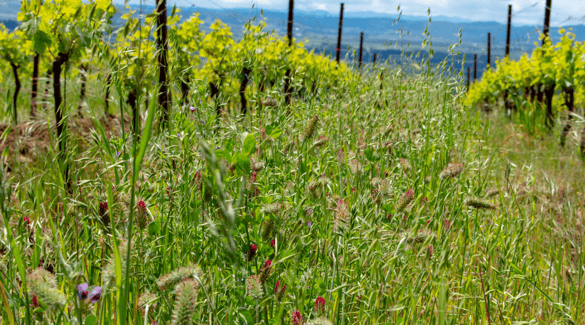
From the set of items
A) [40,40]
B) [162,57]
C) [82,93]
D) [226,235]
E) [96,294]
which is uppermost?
[40,40]

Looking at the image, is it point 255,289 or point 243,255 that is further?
point 243,255

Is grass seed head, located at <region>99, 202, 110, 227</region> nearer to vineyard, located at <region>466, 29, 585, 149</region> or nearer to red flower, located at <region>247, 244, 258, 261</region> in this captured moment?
red flower, located at <region>247, 244, 258, 261</region>

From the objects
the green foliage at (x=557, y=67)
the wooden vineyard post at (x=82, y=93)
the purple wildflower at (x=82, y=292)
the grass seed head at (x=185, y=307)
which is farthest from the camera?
the green foliage at (x=557, y=67)

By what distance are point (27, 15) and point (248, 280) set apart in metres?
2.56

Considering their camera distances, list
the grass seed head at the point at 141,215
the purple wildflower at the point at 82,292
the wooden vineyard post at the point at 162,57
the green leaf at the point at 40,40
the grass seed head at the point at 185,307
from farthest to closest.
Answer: the green leaf at the point at 40,40 < the wooden vineyard post at the point at 162,57 < the grass seed head at the point at 141,215 < the purple wildflower at the point at 82,292 < the grass seed head at the point at 185,307

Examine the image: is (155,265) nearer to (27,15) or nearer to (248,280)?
(248,280)

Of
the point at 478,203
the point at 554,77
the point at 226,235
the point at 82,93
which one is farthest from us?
the point at 554,77

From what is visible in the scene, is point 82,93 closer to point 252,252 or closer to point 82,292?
point 252,252

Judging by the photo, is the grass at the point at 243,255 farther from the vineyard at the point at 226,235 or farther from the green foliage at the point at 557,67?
the green foliage at the point at 557,67

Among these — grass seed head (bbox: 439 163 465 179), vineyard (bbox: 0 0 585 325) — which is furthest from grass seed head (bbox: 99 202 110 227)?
grass seed head (bbox: 439 163 465 179)

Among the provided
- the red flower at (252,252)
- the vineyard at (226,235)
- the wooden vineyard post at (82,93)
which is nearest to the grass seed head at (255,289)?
the vineyard at (226,235)

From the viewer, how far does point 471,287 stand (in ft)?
5.06

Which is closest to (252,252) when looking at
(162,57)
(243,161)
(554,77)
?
(243,161)

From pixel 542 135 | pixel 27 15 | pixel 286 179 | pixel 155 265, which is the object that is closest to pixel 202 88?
pixel 286 179
